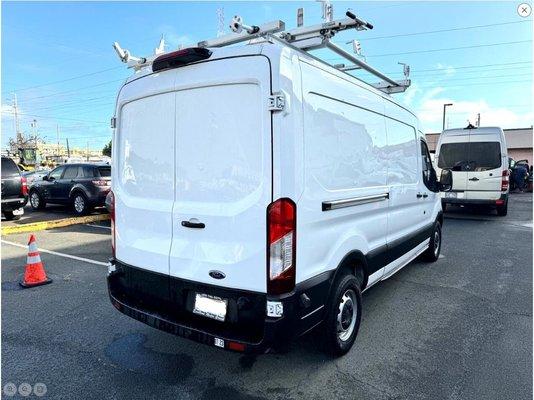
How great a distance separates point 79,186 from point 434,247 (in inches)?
384

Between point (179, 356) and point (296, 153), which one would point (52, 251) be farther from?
point (296, 153)

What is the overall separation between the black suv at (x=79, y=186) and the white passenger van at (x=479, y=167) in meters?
10.1

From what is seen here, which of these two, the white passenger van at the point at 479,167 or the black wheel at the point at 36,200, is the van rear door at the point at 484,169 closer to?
the white passenger van at the point at 479,167

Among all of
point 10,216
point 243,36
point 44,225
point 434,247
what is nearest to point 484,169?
point 434,247

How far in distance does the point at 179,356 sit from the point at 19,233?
759 centimetres

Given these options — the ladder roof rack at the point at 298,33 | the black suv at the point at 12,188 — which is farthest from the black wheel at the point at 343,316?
the black suv at the point at 12,188

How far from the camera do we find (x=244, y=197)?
2.62 metres

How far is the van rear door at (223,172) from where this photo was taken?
2.54 m

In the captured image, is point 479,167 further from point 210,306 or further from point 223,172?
point 210,306

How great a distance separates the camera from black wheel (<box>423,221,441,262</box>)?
6.27 meters

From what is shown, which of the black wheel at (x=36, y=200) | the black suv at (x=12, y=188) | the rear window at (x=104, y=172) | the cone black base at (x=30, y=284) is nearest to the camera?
the cone black base at (x=30, y=284)

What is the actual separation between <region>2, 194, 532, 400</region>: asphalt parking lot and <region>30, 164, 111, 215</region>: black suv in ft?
19.1

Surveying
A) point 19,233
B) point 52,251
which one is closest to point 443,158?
point 52,251

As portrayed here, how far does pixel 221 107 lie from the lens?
2.71 m
